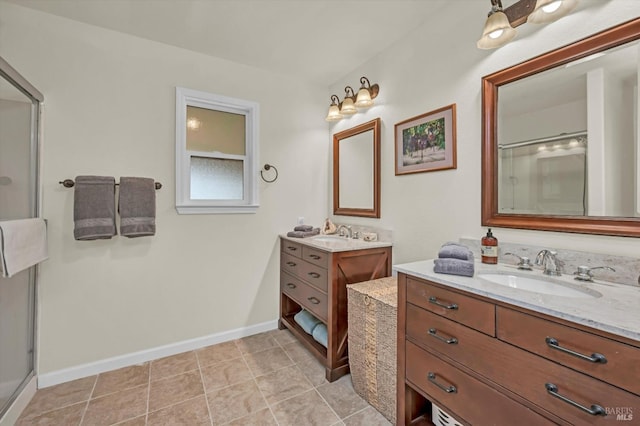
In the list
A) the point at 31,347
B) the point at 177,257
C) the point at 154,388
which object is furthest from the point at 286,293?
the point at 31,347

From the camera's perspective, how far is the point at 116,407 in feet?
5.74

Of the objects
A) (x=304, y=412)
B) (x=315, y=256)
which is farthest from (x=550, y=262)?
(x=304, y=412)

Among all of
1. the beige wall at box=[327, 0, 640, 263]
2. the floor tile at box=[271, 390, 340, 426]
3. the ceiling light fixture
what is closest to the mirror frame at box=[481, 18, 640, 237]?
the beige wall at box=[327, 0, 640, 263]

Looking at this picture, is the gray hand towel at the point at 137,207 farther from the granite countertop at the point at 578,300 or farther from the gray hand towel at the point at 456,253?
the gray hand towel at the point at 456,253

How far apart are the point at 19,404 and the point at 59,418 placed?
0.28m

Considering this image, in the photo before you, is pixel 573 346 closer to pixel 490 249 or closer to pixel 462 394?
pixel 462 394

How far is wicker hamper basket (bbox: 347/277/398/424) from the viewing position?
5.19 feet

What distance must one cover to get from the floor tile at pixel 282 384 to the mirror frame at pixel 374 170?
4.61 ft

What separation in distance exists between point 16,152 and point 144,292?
4.11ft

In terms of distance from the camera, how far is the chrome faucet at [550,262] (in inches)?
51.8

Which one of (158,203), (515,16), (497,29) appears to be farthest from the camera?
(158,203)

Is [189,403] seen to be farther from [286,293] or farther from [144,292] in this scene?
[286,293]

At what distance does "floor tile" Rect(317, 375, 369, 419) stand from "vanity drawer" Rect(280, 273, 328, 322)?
0.43m

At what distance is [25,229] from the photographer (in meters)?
1.65
